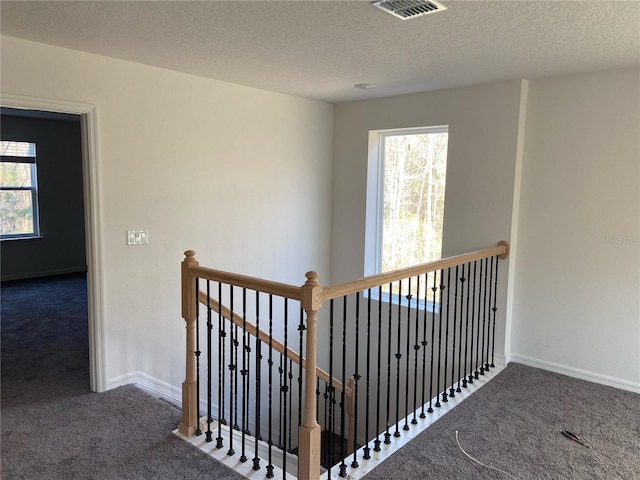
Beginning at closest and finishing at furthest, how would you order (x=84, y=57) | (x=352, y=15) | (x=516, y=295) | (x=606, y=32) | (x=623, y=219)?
(x=352, y=15), (x=606, y=32), (x=84, y=57), (x=623, y=219), (x=516, y=295)

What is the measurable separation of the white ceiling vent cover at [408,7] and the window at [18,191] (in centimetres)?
610

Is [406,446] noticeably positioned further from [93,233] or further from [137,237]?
[93,233]

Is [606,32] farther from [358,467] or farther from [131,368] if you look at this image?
[131,368]

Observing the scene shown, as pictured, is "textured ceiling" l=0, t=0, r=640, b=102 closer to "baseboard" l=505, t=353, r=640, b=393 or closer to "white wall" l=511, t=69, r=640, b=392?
"white wall" l=511, t=69, r=640, b=392

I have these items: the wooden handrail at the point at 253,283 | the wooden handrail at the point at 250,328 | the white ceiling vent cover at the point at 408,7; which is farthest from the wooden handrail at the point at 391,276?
the white ceiling vent cover at the point at 408,7

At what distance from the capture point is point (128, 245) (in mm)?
3404

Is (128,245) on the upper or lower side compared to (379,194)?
lower

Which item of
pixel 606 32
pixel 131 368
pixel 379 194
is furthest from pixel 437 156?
pixel 131 368

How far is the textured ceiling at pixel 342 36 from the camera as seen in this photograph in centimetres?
227

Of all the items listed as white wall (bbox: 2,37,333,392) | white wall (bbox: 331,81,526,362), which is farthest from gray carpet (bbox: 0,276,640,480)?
white wall (bbox: 331,81,526,362)

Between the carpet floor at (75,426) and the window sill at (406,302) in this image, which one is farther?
the window sill at (406,302)

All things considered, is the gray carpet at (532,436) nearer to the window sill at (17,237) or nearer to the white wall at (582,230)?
the white wall at (582,230)

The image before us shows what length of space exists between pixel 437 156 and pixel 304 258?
163cm

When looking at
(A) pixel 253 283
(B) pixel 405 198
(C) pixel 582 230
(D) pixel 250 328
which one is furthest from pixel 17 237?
(C) pixel 582 230
